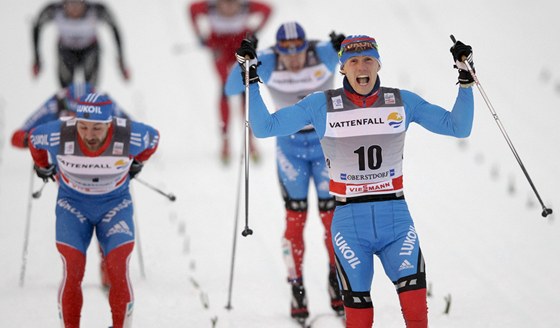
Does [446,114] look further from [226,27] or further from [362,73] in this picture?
[226,27]

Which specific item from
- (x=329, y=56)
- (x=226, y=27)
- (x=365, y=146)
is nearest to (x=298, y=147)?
(x=329, y=56)

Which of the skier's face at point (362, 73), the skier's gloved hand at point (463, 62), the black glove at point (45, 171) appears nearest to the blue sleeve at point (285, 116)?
the skier's face at point (362, 73)

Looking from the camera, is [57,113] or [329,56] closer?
[329,56]

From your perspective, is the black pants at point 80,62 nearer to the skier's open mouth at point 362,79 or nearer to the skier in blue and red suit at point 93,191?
the skier in blue and red suit at point 93,191

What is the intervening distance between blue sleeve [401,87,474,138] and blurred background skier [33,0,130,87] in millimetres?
6590

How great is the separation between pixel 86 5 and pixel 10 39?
788 cm

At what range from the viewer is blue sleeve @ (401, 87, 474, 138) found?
4.42 metres

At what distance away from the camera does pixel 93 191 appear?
18.2 feet

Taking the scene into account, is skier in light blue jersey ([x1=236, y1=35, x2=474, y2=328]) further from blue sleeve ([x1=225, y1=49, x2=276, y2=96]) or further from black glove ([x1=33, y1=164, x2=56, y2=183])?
black glove ([x1=33, y1=164, x2=56, y2=183])

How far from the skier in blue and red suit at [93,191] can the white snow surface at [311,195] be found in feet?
2.66

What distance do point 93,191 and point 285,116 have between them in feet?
6.05

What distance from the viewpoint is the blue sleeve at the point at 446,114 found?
4.42 metres

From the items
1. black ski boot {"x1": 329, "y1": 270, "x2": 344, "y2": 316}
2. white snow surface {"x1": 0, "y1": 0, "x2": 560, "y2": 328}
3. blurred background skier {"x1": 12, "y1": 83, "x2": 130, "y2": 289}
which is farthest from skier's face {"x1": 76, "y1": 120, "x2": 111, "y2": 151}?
black ski boot {"x1": 329, "y1": 270, "x2": 344, "y2": 316}

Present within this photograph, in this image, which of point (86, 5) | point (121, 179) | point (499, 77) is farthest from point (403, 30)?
point (121, 179)
